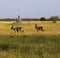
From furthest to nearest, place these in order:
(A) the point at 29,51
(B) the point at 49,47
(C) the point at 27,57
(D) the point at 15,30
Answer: (D) the point at 15,30
(B) the point at 49,47
(A) the point at 29,51
(C) the point at 27,57

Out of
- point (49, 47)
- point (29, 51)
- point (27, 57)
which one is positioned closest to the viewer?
point (27, 57)

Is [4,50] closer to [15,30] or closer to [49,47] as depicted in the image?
[49,47]

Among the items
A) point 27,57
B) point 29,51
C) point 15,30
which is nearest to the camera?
point 27,57

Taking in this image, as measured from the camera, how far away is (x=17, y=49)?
16516 mm

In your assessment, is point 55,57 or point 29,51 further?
point 29,51

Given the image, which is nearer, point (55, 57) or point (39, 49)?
point (55, 57)

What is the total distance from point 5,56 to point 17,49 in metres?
1.54

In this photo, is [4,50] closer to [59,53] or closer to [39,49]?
[39,49]

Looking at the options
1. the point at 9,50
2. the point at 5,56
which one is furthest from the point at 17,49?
the point at 5,56

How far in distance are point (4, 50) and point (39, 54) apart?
6.85 feet

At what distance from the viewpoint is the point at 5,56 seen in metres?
15.1

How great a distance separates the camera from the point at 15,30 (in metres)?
36.6

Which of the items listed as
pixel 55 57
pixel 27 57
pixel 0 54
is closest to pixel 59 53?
pixel 55 57

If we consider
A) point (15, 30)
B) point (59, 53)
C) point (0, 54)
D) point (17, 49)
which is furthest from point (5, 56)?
point (15, 30)
